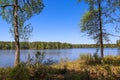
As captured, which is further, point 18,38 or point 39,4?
point 39,4

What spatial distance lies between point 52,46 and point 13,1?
144 meters

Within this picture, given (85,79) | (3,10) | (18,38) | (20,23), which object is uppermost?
(3,10)

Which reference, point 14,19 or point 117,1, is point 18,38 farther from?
point 117,1

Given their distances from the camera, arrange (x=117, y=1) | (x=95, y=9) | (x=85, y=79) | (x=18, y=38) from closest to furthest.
A: (x=85, y=79), (x=117, y=1), (x=18, y=38), (x=95, y=9)

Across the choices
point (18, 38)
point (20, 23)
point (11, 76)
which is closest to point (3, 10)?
point (20, 23)

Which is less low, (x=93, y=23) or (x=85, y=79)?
(x=93, y=23)

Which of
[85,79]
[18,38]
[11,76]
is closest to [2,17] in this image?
[18,38]

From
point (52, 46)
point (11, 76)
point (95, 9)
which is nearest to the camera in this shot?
point (11, 76)

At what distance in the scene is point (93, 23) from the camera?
1750cm

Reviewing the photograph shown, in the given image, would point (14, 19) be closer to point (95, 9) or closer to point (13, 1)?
point (13, 1)

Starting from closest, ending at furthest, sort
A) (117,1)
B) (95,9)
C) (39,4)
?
(117,1)
(39,4)
(95,9)

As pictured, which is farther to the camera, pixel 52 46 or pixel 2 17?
pixel 52 46

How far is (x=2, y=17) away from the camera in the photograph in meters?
12.0

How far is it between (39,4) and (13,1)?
5.12 ft
